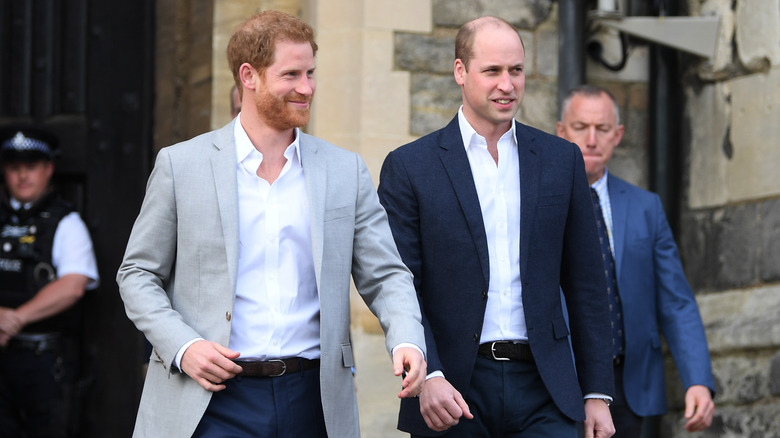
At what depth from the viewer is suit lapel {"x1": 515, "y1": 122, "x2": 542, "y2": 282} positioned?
380 centimetres

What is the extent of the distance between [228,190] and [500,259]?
904mm

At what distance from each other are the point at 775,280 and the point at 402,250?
2631 millimetres

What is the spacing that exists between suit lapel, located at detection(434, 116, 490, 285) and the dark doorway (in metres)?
3.24

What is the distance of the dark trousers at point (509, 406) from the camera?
3697 mm

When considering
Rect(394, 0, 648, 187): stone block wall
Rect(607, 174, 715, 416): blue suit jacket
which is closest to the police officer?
Rect(394, 0, 648, 187): stone block wall

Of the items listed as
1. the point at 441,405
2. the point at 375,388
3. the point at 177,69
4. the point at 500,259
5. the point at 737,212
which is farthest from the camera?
the point at 177,69

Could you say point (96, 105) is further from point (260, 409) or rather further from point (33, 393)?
point (260, 409)

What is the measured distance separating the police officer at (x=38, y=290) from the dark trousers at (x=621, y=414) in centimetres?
285

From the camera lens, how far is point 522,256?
3787 mm

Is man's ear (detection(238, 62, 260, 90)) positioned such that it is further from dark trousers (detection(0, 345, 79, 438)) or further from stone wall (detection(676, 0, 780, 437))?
dark trousers (detection(0, 345, 79, 438))

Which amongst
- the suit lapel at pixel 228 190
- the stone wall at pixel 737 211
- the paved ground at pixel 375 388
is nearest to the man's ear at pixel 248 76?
the suit lapel at pixel 228 190

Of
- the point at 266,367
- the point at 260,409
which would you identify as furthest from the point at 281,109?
the point at 260,409

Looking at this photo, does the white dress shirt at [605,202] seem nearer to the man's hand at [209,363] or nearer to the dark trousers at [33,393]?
the man's hand at [209,363]

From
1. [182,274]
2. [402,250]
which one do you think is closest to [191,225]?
[182,274]
